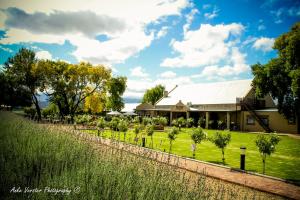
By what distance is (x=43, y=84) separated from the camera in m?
41.1

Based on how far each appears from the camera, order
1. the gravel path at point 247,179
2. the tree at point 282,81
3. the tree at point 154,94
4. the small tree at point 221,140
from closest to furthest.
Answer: the gravel path at point 247,179
the small tree at point 221,140
the tree at point 282,81
the tree at point 154,94

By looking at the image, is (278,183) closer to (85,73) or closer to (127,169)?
(127,169)

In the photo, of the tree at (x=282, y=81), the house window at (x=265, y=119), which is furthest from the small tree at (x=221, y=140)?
the house window at (x=265, y=119)

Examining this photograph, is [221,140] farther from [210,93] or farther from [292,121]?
[210,93]

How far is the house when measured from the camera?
3523 centimetres

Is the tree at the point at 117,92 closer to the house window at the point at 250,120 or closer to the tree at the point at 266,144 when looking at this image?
the house window at the point at 250,120

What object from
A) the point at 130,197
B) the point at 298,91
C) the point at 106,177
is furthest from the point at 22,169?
the point at 298,91

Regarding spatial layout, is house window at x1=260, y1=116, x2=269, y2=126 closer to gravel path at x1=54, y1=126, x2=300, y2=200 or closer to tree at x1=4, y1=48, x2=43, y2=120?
gravel path at x1=54, y1=126, x2=300, y2=200

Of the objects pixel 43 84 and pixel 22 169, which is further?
pixel 43 84

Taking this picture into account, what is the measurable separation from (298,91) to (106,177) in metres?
28.8

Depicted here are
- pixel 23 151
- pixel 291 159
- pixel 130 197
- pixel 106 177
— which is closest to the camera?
pixel 130 197

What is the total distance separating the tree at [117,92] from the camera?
6561 cm

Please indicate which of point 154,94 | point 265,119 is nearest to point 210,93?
point 265,119

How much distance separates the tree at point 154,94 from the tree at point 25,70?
2032 inches
